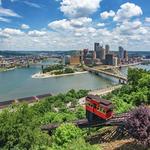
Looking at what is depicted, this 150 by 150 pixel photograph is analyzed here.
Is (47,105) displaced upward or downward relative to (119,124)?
downward

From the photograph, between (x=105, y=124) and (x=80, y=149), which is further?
(x=105, y=124)

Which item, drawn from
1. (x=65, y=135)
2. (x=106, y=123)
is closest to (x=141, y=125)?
(x=65, y=135)

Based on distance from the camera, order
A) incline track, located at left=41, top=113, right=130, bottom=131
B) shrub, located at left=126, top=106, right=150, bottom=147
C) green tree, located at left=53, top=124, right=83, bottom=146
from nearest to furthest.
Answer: shrub, located at left=126, top=106, right=150, bottom=147, green tree, located at left=53, top=124, right=83, bottom=146, incline track, located at left=41, top=113, right=130, bottom=131

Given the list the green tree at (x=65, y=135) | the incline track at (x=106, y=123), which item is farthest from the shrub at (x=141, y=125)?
the incline track at (x=106, y=123)

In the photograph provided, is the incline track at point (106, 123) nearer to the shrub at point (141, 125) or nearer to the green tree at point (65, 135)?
the green tree at point (65, 135)

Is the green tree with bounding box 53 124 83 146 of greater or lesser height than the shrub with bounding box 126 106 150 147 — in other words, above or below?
below

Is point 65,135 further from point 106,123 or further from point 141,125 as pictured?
point 106,123

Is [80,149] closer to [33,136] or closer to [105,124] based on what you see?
[33,136]

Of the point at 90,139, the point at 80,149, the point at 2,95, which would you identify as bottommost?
the point at 2,95

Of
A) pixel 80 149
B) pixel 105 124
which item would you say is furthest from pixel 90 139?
pixel 80 149

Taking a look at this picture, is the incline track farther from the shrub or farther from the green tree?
the shrub

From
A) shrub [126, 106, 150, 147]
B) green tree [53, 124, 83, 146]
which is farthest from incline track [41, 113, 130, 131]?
shrub [126, 106, 150, 147]
